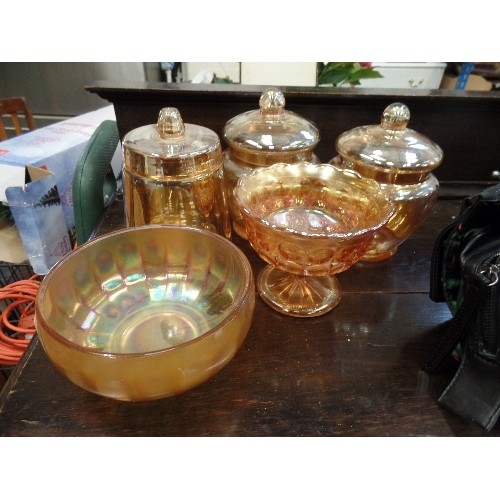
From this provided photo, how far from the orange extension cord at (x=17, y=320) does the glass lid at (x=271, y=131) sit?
17.0 inches

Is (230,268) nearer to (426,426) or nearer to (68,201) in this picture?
(426,426)

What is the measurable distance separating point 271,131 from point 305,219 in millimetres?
120

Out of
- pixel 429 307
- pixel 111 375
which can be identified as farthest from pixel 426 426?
pixel 111 375

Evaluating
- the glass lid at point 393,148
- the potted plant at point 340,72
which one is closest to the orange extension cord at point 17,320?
the glass lid at point 393,148

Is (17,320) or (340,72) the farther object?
(340,72)

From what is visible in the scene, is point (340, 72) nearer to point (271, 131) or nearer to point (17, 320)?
point (271, 131)

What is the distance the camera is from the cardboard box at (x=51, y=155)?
646 mm

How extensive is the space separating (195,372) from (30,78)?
64.4 inches

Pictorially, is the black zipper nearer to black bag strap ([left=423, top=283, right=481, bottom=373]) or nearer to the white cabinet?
black bag strap ([left=423, top=283, right=481, bottom=373])

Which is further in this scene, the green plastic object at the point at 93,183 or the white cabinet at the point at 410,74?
the white cabinet at the point at 410,74

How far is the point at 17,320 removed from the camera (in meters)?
0.76

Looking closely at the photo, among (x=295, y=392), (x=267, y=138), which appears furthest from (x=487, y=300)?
(x=267, y=138)

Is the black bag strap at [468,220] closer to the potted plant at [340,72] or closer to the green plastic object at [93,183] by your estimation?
the green plastic object at [93,183]

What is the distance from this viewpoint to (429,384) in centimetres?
38
